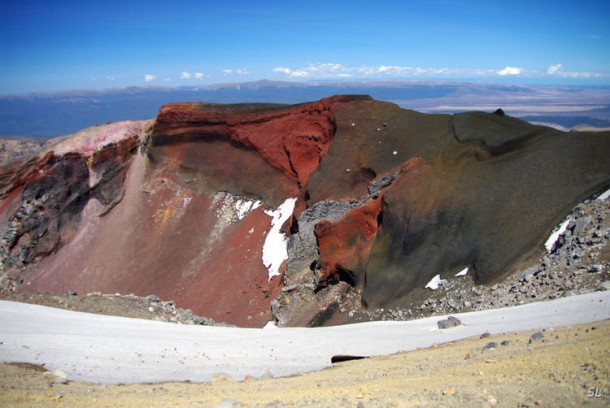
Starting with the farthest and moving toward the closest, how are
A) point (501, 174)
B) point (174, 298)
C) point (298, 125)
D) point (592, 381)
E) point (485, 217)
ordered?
point (298, 125) → point (174, 298) → point (501, 174) → point (485, 217) → point (592, 381)

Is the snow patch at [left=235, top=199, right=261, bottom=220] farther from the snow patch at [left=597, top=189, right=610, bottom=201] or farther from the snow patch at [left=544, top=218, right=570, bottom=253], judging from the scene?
the snow patch at [left=597, top=189, right=610, bottom=201]

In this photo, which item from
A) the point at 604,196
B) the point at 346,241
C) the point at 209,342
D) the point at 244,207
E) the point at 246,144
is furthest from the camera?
the point at 246,144

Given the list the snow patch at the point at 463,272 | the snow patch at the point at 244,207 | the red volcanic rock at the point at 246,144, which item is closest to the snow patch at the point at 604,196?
the snow patch at the point at 463,272

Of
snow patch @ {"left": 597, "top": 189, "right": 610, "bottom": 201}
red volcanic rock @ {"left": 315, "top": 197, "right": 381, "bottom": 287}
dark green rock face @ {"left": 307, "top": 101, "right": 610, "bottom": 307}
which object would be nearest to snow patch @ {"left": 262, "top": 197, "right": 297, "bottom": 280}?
dark green rock face @ {"left": 307, "top": 101, "right": 610, "bottom": 307}

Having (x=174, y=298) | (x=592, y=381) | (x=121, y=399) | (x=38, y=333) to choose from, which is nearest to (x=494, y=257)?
(x=592, y=381)

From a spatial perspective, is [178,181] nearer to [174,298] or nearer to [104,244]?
[104,244]

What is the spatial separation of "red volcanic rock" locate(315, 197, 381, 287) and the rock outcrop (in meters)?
0.06

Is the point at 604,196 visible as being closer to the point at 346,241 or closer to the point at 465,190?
the point at 465,190

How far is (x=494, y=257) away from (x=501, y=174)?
4.39 m

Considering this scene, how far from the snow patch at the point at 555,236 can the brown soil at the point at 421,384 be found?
6.54 metres

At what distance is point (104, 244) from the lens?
1275 inches

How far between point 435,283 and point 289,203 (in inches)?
515

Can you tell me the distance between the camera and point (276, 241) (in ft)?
88.6

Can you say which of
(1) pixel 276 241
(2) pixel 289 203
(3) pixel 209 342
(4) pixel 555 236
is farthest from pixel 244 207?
(4) pixel 555 236
